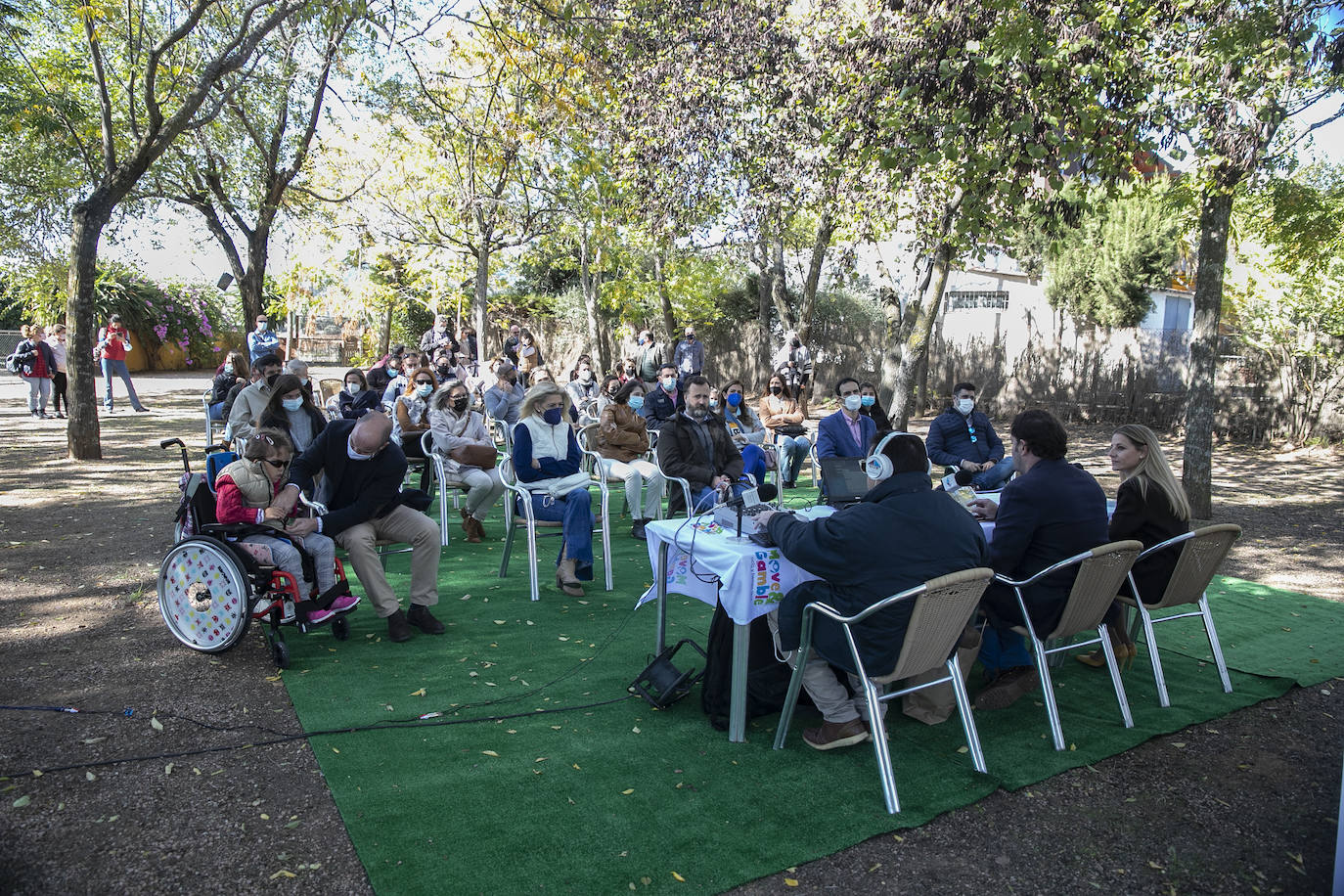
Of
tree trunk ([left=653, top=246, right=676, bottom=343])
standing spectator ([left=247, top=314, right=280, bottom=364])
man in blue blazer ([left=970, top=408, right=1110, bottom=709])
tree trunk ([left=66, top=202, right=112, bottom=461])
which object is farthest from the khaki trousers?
tree trunk ([left=653, top=246, right=676, bottom=343])

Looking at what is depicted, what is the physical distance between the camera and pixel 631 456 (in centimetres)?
790

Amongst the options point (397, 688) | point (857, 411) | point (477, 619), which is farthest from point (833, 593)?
point (857, 411)

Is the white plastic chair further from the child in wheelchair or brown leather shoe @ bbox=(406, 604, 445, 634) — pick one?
the child in wheelchair

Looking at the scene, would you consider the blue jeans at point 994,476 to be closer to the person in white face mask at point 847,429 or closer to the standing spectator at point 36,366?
the person in white face mask at point 847,429

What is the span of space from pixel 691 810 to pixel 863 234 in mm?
10271

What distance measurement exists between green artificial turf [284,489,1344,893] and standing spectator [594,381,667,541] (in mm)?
2146

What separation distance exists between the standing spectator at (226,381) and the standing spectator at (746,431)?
16.6ft

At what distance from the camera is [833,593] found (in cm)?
344

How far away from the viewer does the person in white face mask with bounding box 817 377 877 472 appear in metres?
8.00

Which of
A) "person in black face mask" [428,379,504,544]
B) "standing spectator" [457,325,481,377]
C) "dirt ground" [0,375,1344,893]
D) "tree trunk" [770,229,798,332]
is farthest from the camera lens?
"tree trunk" [770,229,798,332]

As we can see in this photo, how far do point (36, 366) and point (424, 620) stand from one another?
43.8 ft

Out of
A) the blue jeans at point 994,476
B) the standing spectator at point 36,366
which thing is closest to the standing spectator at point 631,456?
the blue jeans at point 994,476

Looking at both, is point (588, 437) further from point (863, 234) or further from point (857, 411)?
point (863, 234)

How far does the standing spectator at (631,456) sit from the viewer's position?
761 cm
